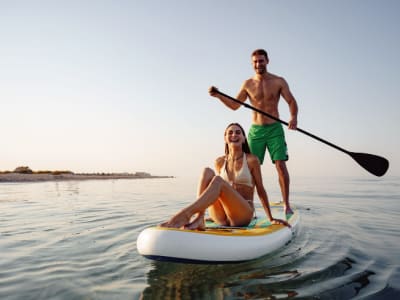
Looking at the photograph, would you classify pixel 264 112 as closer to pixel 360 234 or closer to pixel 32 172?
pixel 360 234

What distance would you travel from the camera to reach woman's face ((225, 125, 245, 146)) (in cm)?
422

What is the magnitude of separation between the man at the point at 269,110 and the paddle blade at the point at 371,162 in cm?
137

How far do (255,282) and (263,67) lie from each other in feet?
12.4

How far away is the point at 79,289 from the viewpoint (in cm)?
276

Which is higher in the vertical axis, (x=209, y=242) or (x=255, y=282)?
(x=209, y=242)

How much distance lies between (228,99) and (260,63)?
2.66ft

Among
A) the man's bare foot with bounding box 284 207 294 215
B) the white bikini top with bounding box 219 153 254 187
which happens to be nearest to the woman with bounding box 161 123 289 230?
the white bikini top with bounding box 219 153 254 187

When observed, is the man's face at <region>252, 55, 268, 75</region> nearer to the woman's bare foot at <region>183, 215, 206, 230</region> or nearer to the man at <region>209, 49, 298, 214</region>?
the man at <region>209, 49, 298, 214</region>

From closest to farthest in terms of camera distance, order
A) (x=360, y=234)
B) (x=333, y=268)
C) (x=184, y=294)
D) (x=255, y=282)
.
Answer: (x=184, y=294) → (x=255, y=282) → (x=333, y=268) → (x=360, y=234)

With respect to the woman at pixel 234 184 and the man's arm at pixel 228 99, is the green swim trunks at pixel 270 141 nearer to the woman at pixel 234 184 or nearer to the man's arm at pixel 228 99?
the man's arm at pixel 228 99

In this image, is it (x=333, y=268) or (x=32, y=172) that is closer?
(x=333, y=268)

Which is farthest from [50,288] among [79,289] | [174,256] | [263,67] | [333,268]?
[263,67]

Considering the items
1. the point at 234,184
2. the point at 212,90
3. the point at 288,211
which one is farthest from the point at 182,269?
the point at 212,90

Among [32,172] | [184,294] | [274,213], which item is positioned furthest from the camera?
[32,172]
